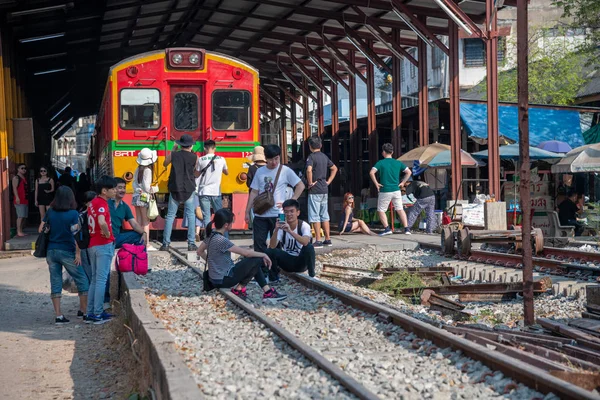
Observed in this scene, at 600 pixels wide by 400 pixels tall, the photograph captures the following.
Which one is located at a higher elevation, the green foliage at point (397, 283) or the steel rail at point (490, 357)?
the steel rail at point (490, 357)

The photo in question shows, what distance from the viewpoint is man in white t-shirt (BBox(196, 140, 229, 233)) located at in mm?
13289

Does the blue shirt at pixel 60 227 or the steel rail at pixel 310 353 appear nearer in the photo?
the steel rail at pixel 310 353

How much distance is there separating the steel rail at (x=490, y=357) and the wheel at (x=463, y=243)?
467 cm

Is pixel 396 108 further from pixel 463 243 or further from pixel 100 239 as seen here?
pixel 100 239

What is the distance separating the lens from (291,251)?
10156mm

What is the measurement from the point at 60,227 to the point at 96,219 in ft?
1.94

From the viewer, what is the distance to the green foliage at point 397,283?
9844 mm

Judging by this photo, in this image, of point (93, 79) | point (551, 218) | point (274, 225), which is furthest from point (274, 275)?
point (93, 79)

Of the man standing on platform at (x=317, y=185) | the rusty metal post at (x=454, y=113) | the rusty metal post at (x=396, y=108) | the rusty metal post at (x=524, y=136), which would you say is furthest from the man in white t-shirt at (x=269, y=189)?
the rusty metal post at (x=396, y=108)

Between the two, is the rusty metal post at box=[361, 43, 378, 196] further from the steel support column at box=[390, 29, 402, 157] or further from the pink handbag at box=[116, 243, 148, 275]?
the pink handbag at box=[116, 243, 148, 275]

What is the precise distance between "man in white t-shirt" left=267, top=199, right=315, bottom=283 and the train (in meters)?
5.56

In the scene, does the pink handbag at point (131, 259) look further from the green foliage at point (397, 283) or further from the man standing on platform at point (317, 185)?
the man standing on platform at point (317, 185)

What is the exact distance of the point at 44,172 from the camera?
17609mm

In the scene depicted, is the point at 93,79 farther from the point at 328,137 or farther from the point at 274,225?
the point at 274,225
